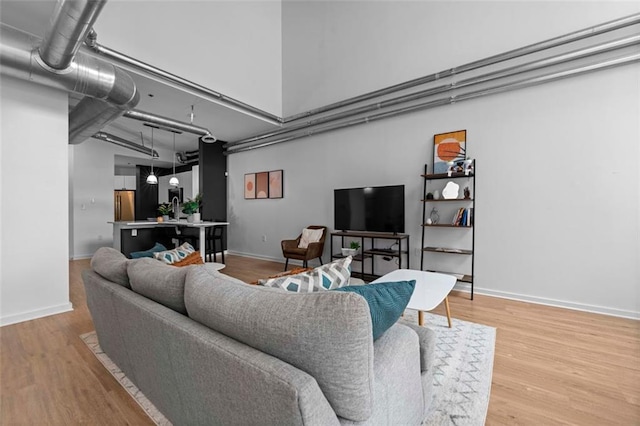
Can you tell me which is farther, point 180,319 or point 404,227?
point 404,227

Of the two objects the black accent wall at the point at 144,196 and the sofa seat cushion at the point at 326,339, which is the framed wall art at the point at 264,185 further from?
the black accent wall at the point at 144,196

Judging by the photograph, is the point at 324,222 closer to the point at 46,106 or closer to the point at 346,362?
the point at 46,106

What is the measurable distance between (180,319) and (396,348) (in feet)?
2.98

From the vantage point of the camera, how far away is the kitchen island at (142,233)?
5293 mm

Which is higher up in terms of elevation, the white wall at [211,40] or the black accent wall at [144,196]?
the white wall at [211,40]

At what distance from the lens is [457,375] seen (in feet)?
6.23

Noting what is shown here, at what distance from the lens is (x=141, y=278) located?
1532 mm

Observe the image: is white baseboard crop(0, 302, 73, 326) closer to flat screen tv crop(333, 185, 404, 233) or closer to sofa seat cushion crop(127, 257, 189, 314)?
sofa seat cushion crop(127, 257, 189, 314)

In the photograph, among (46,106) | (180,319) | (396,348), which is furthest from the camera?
(46,106)

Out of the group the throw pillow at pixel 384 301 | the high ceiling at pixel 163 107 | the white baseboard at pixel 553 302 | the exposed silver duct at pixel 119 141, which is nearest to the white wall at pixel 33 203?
the high ceiling at pixel 163 107

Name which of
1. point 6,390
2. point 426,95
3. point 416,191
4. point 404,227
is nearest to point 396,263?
point 404,227

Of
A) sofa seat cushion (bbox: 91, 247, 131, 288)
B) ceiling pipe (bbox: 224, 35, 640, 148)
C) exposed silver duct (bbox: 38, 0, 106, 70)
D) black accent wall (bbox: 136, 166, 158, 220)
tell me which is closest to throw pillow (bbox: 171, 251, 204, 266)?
sofa seat cushion (bbox: 91, 247, 131, 288)

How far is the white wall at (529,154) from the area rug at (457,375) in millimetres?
1391

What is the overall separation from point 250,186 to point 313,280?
565 cm
